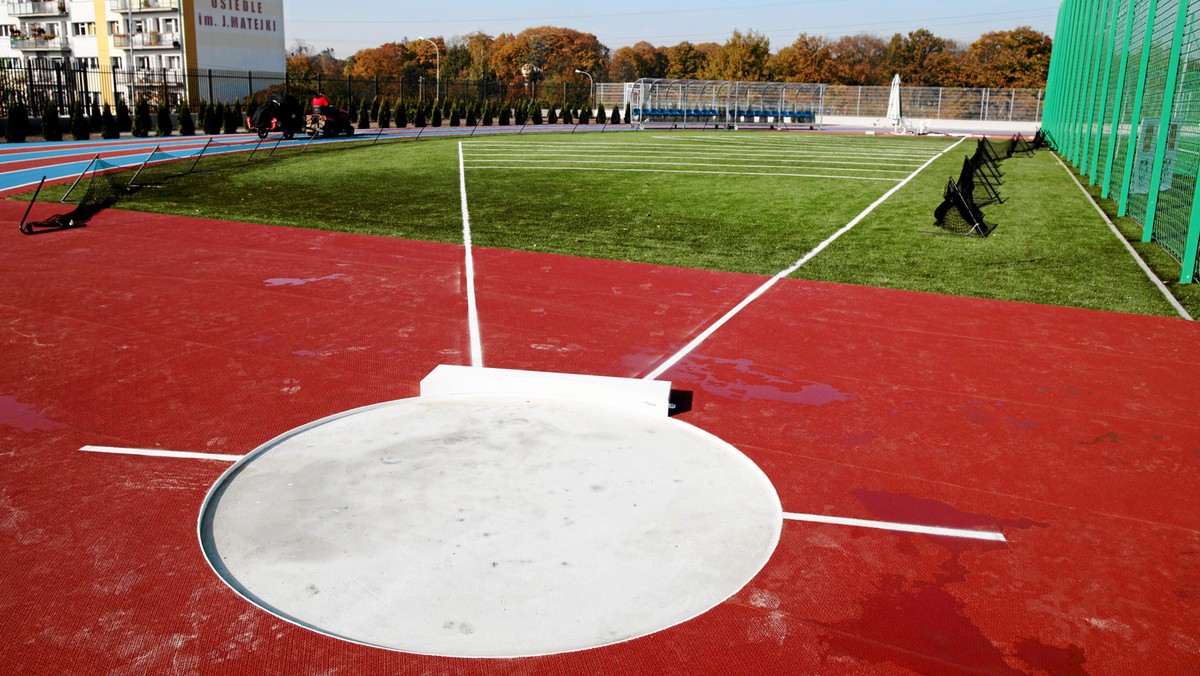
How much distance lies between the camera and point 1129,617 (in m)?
3.78

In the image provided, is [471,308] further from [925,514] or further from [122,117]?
[122,117]

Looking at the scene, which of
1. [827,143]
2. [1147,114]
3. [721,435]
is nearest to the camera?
[721,435]

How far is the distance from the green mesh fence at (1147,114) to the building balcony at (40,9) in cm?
8099

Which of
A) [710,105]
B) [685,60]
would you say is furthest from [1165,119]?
[685,60]

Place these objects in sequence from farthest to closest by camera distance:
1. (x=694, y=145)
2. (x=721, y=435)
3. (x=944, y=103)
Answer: (x=944, y=103), (x=694, y=145), (x=721, y=435)

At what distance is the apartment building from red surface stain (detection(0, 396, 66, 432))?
62120mm

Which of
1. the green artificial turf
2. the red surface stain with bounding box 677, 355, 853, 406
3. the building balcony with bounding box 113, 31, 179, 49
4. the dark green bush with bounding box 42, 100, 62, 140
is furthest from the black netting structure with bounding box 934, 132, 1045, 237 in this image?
the building balcony with bounding box 113, 31, 179, 49

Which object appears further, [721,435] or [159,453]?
[721,435]

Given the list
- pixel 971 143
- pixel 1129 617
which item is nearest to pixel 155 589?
pixel 1129 617

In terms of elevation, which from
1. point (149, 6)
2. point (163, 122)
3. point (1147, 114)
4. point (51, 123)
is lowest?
point (51, 123)

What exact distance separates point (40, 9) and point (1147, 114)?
89.5 m

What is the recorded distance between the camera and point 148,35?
68.2 meters

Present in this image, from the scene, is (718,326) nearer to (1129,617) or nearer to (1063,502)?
(1063,502)

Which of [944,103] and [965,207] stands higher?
[944,103]
